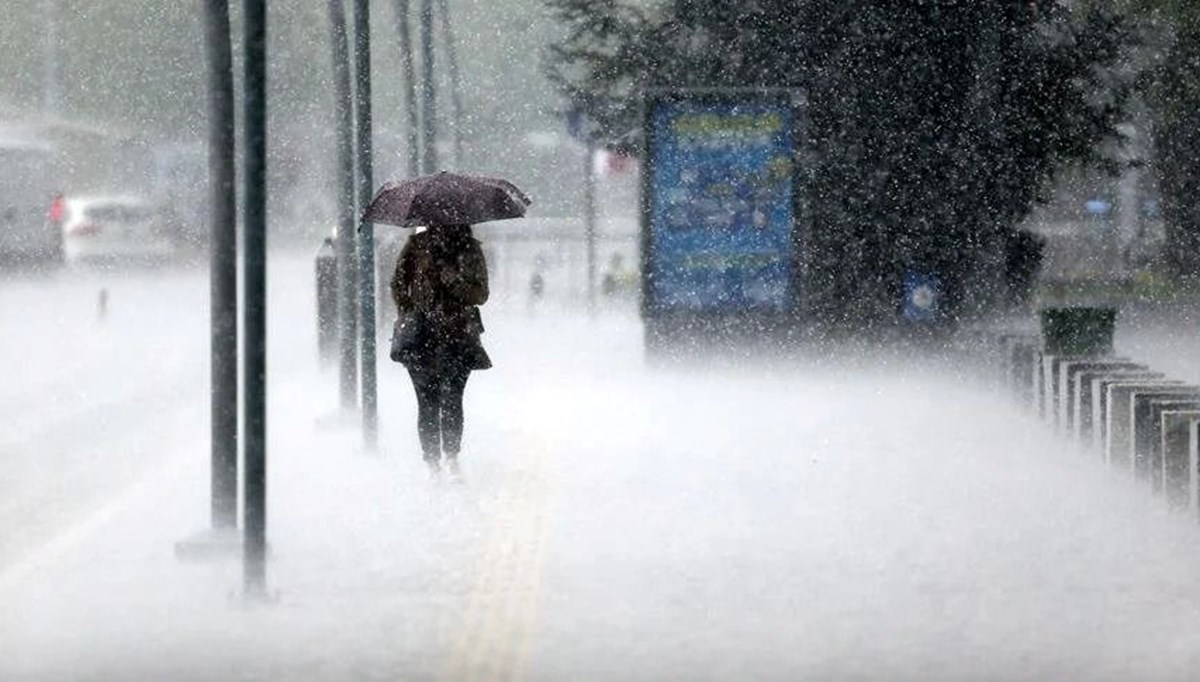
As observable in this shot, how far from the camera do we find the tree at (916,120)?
27.8 meters

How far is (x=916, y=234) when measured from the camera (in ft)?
91.8

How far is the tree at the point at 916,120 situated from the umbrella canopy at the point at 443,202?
40.5ft

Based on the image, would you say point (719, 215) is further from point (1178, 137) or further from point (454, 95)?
point (454, 95)

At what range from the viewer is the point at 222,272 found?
12953mm

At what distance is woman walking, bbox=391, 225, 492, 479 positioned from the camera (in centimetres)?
1575

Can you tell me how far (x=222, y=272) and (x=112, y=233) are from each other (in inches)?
1862

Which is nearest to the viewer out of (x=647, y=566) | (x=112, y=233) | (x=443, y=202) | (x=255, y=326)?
(x=255, y=326)

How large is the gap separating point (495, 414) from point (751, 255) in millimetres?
5054

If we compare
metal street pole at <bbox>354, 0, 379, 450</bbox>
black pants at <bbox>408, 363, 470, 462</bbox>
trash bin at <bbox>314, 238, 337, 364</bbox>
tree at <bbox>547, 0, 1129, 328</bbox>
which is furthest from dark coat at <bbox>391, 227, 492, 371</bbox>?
tree at <bbox>547, 0, 1129, 328</bbox>

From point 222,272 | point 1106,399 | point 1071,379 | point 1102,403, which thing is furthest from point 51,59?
point 222,272

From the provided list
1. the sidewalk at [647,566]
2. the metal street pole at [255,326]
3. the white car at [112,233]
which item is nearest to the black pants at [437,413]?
the sidewalk at [647,566]

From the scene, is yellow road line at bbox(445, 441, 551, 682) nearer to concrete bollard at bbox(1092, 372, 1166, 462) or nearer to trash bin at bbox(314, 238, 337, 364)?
concrete bollard at bbox(1092, 372, 1166, 462)

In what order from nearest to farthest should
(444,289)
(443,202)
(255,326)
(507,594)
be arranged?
(255,326) < (507,594) < (443,202) < (444,289)

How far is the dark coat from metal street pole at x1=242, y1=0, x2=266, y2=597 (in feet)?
13.9
